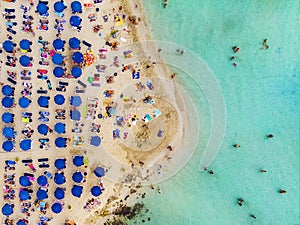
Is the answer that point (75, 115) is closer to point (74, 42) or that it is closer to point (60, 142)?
point (60, 142)

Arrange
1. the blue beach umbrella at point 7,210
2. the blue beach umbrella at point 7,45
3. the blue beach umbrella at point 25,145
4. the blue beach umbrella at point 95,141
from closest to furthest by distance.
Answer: the blue beach umbrella at point 7,45
the blue beach umbrella at point 25,145
the blue beach umbrella at point 7,210
the blue beach umbrella at point 95,141

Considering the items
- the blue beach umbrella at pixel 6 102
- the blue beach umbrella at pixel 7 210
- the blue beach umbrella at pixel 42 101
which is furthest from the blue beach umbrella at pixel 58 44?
the blue beach umbrella at pixel 7 210

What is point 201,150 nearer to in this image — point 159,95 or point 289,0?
point 159,95

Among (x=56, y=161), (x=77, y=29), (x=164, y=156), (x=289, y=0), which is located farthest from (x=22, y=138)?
(x=289, y=0)

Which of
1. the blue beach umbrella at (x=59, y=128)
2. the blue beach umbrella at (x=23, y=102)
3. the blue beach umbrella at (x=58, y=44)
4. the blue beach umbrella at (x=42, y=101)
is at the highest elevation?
the blue beach umbrella at (x=58, y=44)

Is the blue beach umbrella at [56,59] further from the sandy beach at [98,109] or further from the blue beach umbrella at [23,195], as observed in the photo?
the blue beach umbrella at [23,195]

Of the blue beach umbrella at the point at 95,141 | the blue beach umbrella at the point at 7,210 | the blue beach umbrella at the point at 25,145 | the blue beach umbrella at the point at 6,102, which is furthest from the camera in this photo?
the blue beach umbrella at the point at 95,141
